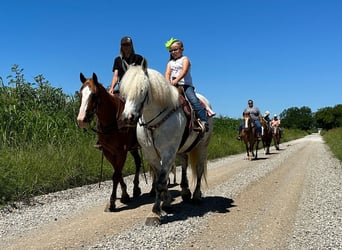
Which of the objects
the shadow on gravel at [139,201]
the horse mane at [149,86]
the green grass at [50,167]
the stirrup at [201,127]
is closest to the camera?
the horse mane at [149,86]

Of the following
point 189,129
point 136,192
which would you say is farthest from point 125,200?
point 189,129

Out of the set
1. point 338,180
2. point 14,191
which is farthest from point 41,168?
point 338,180

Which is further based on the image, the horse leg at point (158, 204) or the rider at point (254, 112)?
the rider at point (254, 112)

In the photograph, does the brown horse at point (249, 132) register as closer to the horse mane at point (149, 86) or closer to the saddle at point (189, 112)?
the saddle at point (189, 112)

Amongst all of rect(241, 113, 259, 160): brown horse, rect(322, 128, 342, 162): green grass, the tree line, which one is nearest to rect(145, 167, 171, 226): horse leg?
rect(241, 113, 259, 160): brown horse

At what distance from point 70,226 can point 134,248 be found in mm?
1325

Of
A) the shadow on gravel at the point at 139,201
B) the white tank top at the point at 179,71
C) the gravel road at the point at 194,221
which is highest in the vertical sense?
the white tank top at the point at 179,71

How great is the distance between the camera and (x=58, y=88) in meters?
13.2

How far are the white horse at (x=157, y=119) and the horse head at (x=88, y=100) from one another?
728 millimetres

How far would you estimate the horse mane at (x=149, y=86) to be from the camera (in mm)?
4715

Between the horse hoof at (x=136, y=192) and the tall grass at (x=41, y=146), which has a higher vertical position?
the tall grass at (x=41, y=146)

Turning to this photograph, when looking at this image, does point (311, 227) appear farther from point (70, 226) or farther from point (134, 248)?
point (70, 226)

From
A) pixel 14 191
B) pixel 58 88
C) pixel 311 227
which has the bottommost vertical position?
pixel 311 227

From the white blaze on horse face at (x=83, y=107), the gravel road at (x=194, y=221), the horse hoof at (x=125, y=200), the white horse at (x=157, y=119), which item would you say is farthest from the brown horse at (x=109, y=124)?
the gravel road at (x=194, y=221)
